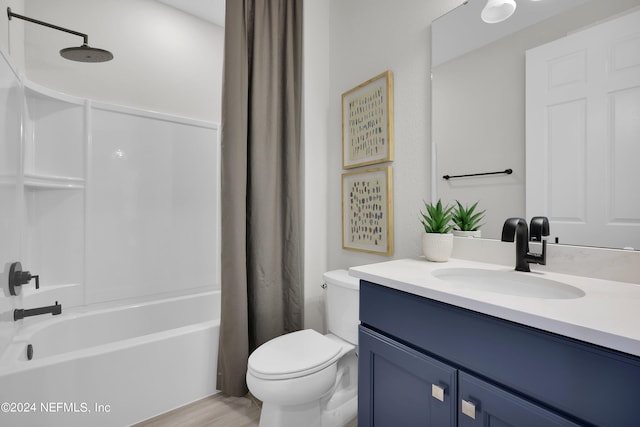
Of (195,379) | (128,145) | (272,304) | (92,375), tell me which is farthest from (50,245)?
(272,304)

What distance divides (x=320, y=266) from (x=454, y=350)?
134 cm

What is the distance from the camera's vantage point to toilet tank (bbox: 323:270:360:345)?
5.04 feet

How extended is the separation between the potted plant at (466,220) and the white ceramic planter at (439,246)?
11cm

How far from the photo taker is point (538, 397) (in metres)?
0.66

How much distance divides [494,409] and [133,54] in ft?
9.75

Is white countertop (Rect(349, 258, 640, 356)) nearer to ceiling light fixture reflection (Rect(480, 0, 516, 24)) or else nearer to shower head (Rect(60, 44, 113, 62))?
ceiling light fixture reflection (Rect(480, 0, 516, 24))

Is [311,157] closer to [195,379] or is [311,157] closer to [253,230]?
[253,230]

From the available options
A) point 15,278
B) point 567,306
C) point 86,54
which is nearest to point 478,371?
point 567,306

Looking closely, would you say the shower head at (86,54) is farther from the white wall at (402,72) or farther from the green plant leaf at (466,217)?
the green plant leaf at (466,217)

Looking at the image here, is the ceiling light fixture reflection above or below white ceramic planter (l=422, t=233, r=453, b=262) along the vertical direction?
above

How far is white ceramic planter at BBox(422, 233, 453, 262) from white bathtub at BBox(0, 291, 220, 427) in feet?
4.27

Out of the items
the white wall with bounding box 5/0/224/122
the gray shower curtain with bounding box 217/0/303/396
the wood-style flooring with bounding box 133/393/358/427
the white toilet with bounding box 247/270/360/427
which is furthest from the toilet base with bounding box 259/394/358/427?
the white wall with bounding box 5/0/224/122

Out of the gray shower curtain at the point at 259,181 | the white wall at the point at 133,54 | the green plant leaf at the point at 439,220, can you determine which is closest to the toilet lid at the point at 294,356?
the gray shower curtain at the point at 259,181

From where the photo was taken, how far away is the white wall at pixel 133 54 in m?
1.97
